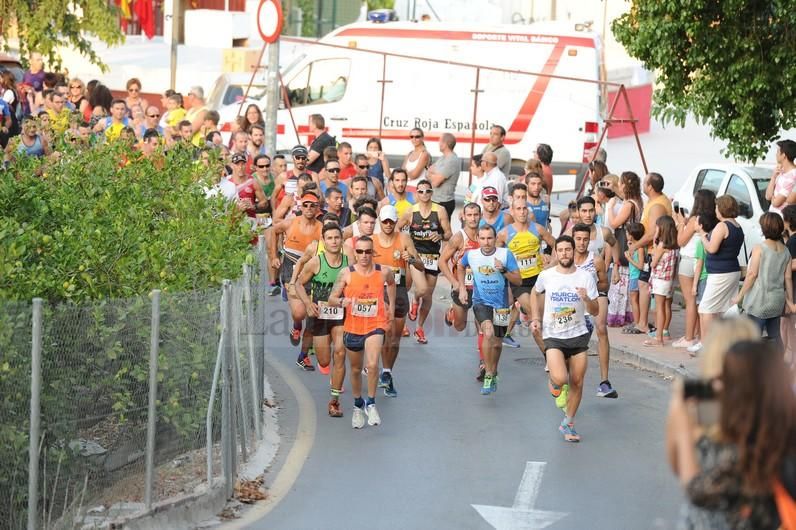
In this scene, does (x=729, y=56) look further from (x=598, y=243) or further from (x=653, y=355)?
(x=653, y=355)

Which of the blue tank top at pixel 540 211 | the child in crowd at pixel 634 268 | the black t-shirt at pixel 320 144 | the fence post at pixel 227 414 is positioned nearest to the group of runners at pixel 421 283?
the blue tank top at pixel 540 211

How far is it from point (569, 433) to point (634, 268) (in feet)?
16.0

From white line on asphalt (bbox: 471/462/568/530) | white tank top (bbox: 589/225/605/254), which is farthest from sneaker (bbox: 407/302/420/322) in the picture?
white line on asphalt (bbox: 471/462/568/530)

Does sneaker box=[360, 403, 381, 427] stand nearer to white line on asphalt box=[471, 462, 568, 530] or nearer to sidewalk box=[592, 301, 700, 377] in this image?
white line on asphalt box=[471, 462, 568, 530]

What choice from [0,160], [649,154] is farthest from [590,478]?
[649,154]

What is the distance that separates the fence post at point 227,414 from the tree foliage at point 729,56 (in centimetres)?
725

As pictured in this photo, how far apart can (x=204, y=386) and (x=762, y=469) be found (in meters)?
5.73

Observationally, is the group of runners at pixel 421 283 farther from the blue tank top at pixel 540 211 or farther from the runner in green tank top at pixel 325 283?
the blue tank top at pixel 540 211

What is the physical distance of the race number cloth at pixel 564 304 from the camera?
1216 cm

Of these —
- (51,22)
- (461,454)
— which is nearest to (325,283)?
(461,454)

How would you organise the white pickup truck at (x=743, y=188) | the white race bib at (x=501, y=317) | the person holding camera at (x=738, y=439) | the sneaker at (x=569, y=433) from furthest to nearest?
the white pickup truck at (x=743, y=188)
the white race bib at (x=501, y=317)
the sneaker at (x=569, y=433)
the person holding camera at (x=738, y=439)

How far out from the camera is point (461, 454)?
1170cm

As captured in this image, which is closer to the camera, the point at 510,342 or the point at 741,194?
the point at 510,342

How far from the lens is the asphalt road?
33.2ft
